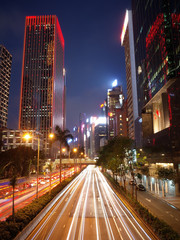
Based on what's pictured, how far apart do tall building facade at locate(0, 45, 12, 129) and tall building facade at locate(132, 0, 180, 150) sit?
131272mm

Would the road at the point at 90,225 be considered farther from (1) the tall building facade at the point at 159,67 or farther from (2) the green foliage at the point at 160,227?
(1) the tall building facade at the point at 159,67

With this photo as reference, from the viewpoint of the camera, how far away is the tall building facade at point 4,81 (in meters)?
178

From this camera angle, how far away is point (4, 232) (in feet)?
47.9

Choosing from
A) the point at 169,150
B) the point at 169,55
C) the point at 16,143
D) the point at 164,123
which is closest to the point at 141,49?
the point at 169,55

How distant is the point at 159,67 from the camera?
61.3 metres

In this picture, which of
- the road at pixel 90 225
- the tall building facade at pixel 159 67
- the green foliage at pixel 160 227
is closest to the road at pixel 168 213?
the green foliage at pixel 160 227

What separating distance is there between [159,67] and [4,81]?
160m

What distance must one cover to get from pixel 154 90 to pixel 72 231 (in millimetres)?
56458

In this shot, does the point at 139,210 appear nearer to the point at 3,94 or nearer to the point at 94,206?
the point at 94,206

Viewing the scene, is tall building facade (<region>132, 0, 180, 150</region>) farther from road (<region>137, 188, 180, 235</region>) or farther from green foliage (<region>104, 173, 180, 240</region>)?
green foliage (<region>104, 173, 180, 240</region>)

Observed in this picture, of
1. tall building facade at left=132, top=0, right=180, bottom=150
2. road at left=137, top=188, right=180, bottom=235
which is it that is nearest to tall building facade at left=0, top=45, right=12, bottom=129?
tall building facade at left=132, top=0, right=180, bottom=150

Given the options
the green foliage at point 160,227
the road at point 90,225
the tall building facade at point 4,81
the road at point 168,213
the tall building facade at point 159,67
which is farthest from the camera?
the tall building facade at point 4,81

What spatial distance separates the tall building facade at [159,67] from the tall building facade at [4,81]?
5168 inches

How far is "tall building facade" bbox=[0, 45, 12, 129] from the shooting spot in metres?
178
